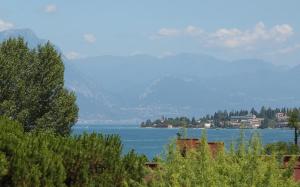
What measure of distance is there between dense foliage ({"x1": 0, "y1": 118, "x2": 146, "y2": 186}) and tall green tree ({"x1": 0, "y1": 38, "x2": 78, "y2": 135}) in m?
38.3

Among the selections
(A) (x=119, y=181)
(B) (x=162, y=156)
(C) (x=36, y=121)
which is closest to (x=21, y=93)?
(C) (x=36, y=121)

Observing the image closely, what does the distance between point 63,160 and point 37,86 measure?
4226 centimetres

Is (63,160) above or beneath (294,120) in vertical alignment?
beneath

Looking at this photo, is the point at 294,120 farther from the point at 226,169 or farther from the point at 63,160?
the point at 226,169

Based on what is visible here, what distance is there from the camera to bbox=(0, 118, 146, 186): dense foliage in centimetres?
1931

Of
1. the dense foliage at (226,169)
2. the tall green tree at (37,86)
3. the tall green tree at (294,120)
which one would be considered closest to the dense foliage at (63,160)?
the dense foliage at (226,169)

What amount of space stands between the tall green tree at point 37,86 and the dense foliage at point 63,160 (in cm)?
3833

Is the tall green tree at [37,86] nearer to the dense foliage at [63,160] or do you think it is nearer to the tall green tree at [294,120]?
the tall green tree at [294,120]

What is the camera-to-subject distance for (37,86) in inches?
2493

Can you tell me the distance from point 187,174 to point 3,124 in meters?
9.70

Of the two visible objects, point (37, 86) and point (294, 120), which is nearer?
point (37, 86)

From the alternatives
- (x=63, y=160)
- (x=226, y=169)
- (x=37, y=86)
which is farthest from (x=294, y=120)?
(x=226, y=169)

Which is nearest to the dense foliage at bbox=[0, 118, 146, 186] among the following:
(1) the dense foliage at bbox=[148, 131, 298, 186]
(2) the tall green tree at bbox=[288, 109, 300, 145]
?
(1) the dense foliage at bbox=[148, 131, 298, 186]

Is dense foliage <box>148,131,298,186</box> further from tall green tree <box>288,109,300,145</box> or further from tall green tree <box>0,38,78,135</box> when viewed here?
tall green tree <box>288,109,300,145</box>
